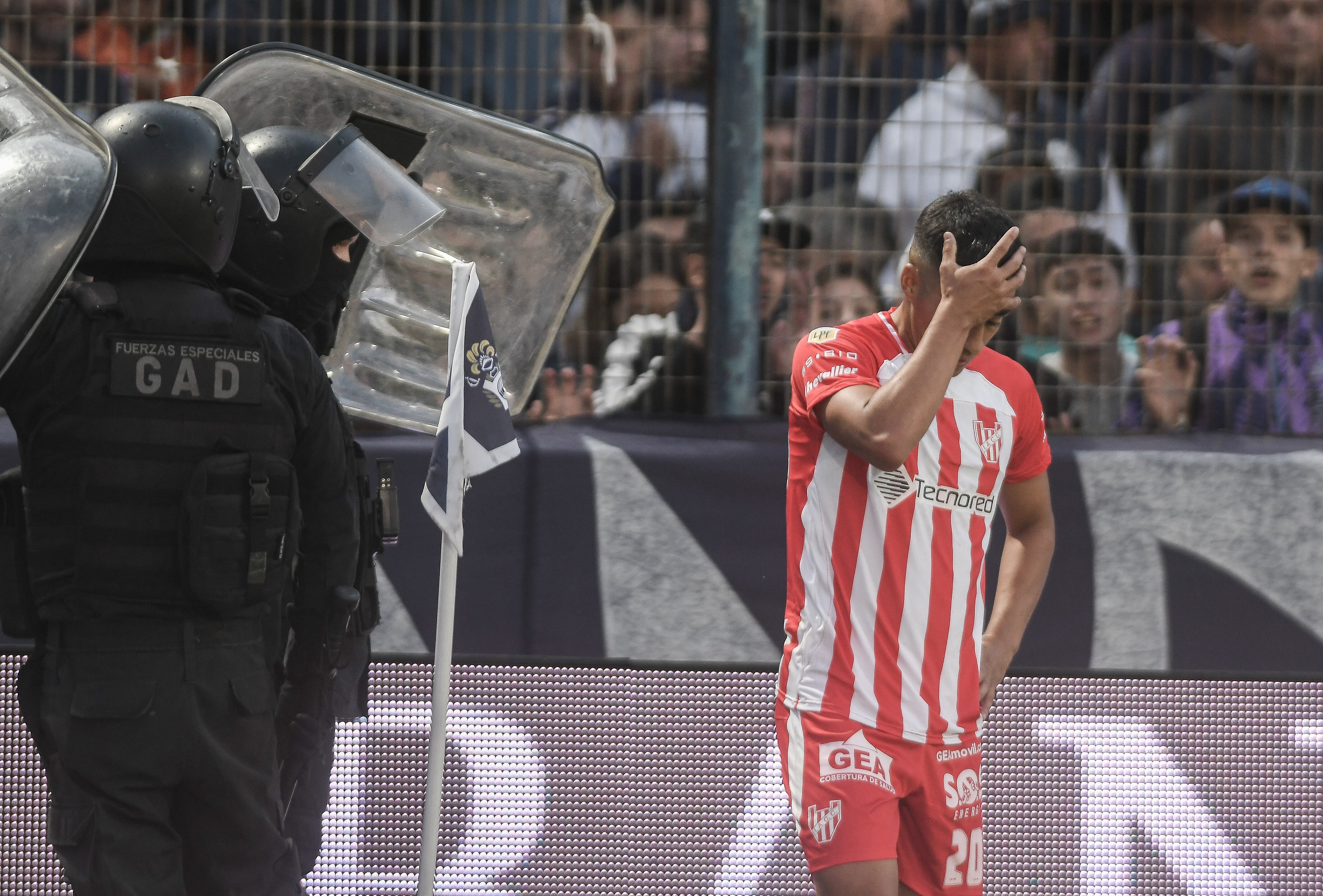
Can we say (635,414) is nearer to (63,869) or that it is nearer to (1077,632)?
(1077,632)

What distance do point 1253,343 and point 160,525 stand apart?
146 inches

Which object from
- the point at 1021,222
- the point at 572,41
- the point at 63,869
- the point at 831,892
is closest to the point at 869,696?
the point at 831,892

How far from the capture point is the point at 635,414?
199 inches

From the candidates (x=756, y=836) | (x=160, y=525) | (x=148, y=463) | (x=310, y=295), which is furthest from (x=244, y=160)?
(x=756, y=836)

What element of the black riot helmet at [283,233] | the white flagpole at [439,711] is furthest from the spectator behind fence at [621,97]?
the white flagpole at [439,711]

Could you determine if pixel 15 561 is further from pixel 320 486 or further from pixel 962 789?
pixel 962 789

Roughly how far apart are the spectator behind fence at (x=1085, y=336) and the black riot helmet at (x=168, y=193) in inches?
112

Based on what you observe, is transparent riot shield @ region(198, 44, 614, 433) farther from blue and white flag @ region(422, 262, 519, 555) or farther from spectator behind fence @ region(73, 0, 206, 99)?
spectator behind fence @ region(73, 0, 206, 99)

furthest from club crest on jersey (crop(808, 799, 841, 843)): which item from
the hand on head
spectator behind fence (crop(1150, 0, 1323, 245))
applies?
spectator behind fence (crop(1150, 0, 1323, 245))

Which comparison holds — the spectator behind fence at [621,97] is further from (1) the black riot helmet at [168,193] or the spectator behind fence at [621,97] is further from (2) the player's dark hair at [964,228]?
(2) the player's dark hair at [964,228]

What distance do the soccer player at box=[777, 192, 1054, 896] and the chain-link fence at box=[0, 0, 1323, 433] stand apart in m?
1.79

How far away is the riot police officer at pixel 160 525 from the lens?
3.22 meters

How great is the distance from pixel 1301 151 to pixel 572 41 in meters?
2.54

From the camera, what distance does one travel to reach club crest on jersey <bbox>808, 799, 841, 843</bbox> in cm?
313
